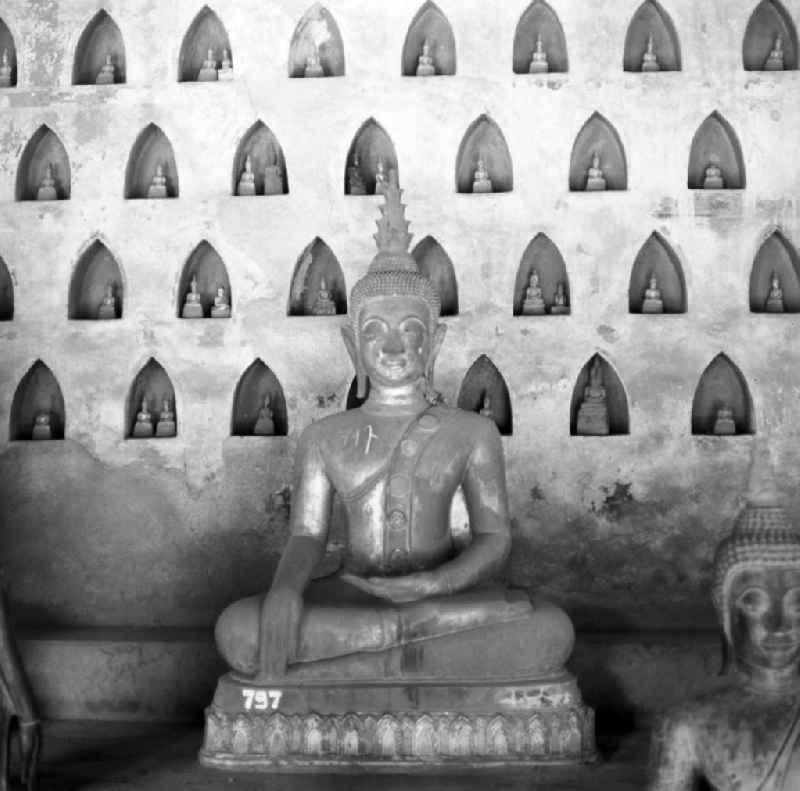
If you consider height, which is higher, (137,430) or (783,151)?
(783,151)

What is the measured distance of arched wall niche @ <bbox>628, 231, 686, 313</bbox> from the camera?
796 centimetres

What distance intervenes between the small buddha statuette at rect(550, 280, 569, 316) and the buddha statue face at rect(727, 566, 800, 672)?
3.47 meters

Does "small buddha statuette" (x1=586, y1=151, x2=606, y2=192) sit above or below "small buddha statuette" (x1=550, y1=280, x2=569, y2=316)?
above

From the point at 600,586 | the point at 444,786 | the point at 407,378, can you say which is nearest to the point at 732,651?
the point at 444,786

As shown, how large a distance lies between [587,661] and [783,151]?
2617mm

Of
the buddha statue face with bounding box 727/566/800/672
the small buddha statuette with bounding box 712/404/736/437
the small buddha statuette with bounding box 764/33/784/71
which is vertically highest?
the small buddha statuette with bounding box 764/33/784/71

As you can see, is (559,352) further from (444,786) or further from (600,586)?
(444,786)

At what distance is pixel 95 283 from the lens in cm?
828

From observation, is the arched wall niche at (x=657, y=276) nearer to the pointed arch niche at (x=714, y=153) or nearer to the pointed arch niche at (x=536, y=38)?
the pointed arch niche at (x=714, y=153)

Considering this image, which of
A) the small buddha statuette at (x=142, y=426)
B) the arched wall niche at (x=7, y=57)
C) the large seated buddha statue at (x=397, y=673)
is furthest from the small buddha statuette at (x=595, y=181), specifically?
the arched wall niche at (x=7, y=57)

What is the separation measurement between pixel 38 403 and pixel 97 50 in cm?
181

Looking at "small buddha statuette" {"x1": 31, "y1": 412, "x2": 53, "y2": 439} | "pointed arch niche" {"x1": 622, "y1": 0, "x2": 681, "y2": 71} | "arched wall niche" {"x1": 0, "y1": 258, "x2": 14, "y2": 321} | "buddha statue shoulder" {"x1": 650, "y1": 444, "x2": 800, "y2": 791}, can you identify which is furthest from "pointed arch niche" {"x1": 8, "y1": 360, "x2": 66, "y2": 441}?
"buddha statue shoulder" {"x1": 650, "y1": 444, "x2": 800, "y2": 791}

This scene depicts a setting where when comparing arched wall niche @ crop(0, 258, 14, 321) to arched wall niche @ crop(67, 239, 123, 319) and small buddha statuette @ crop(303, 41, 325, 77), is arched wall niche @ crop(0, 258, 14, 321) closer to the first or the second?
arched wall niche @ crop(67, 239, 123, 319)

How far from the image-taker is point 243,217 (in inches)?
317
